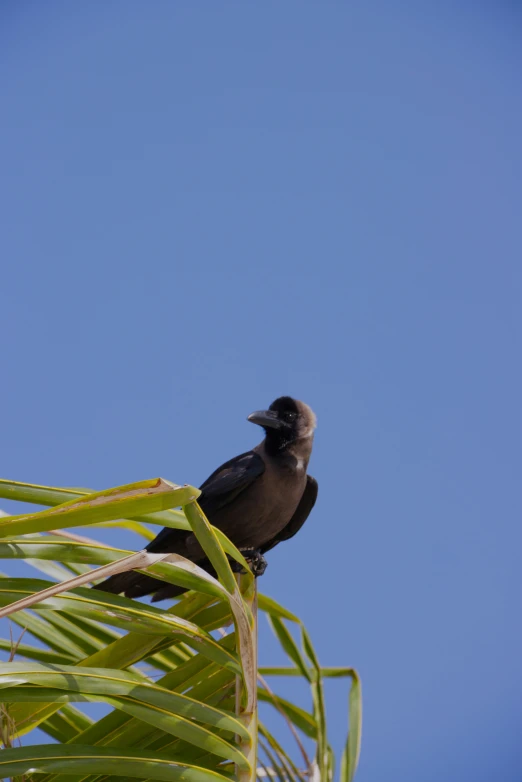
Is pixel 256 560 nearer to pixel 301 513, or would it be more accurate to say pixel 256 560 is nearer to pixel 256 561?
pixel 256 561

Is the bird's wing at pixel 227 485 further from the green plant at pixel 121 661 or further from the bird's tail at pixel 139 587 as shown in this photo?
the green plant at pixel 121 661

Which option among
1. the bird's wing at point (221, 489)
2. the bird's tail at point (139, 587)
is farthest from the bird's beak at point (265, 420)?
the bird's tail at point (139, 587)

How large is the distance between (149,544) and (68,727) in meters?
1.07

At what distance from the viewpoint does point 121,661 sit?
191 centimetres

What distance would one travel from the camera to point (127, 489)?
1437 millimetres

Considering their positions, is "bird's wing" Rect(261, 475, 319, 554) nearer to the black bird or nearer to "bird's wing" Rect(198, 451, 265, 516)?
the black bird

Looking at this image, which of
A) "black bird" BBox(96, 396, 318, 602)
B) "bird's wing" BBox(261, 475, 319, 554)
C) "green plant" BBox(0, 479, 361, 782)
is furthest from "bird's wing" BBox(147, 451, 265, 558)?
"green plant" BBox(0, 479, 361, 782)

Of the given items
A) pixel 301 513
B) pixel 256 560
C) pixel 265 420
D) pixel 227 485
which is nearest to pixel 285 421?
pixel 265 420

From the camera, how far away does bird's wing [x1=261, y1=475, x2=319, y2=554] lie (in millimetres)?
3793

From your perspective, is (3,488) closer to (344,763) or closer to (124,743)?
(124,743)

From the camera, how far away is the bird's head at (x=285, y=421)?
380 centimetres

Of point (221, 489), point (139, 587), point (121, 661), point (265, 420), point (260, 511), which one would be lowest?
point (121, 661)

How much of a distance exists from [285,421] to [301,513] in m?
0.44

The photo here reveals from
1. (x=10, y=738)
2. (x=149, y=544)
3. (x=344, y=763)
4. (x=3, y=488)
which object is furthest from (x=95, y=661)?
(x=149, y=544)
